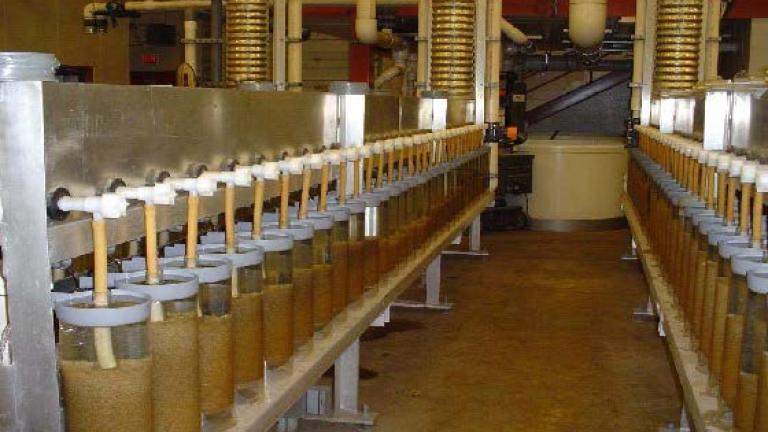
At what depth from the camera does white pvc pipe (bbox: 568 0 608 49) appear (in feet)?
20.6

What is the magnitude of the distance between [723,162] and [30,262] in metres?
1.46

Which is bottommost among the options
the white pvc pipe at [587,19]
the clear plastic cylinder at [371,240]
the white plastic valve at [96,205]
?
the clear plastic cylinder at [371,240]

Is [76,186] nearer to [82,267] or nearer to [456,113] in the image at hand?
[82,267]

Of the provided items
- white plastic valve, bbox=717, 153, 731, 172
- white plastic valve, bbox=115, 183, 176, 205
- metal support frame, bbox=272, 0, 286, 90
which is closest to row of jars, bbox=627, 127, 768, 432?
white plastic valve, bbox=717, 153, 731, 172

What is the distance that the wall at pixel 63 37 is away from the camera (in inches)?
378

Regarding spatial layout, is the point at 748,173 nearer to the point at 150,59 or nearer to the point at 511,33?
the point at 511,33

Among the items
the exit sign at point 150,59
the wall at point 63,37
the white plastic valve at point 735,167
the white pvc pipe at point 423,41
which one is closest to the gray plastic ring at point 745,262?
the white plastic valve at point 735,167

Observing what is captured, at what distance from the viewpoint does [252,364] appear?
1.71 meters

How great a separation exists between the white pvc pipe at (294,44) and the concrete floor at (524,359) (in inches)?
82.9

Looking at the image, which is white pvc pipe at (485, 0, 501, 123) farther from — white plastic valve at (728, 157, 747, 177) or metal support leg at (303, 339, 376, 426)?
white plastic valve at (728, 157, 747, 177)

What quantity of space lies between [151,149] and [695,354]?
4.43ft

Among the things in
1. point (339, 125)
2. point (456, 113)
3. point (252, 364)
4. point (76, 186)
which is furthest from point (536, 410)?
point (456, 113)

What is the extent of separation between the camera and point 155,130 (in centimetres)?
173

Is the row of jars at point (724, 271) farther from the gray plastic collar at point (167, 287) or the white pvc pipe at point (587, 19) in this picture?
the white pvc pipe at point (587, 19)
